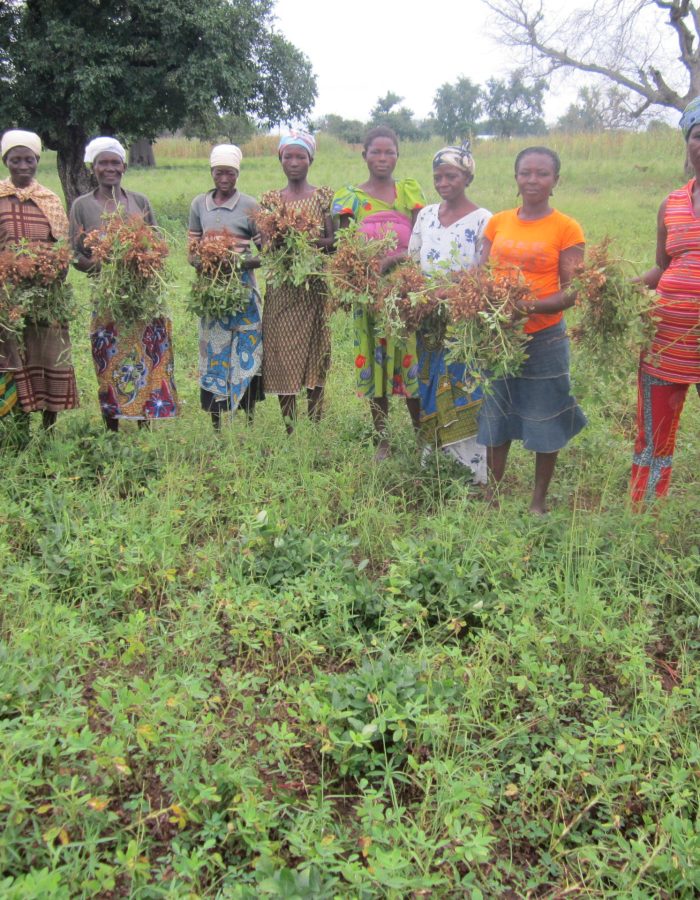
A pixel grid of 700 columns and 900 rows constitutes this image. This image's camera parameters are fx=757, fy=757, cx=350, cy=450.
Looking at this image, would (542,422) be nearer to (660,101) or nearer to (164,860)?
(164,860)

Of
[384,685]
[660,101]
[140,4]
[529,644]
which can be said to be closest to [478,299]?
[529,644]

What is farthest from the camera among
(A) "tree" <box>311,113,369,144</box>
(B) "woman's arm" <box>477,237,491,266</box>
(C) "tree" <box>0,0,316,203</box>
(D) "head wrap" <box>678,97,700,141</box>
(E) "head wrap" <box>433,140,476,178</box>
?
(A) "tree" <box>311,113,369,144</box>

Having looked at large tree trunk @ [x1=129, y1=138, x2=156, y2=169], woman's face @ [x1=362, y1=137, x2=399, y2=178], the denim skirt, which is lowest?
the denim skirt

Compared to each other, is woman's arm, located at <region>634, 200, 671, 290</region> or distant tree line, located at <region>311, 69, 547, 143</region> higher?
distant tree line, located at <region>311, 69, 547, 143</region>

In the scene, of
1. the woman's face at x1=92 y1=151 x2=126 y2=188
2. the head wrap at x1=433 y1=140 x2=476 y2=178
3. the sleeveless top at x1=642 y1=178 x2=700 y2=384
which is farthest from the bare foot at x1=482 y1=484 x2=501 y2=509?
the woman's face at x1=92 y1=151 x2=126 y2=188

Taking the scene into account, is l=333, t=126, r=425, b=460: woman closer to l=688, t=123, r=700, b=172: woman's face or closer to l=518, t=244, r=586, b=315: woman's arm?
l=518, t=244, r=586, b=315: woman's arm

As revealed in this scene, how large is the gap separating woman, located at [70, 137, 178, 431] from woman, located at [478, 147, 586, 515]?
77.5 inches

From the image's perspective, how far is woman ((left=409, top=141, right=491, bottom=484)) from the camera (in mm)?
3963

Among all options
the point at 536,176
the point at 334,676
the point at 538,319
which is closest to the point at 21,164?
the point at 536,176

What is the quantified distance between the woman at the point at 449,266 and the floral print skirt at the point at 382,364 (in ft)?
0.27

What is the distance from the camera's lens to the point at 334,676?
103 inches

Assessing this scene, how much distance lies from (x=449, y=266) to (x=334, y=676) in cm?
218

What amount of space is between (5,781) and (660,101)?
73.5 feet

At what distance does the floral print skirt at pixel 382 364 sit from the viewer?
438 cm
